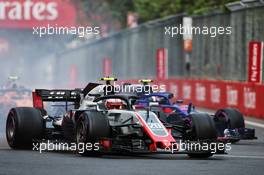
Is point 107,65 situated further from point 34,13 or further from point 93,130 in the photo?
point 93,130

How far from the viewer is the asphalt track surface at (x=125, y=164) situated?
14281 mm

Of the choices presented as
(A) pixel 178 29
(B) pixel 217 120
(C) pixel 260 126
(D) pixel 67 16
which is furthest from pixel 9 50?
(B) pixel 217 120

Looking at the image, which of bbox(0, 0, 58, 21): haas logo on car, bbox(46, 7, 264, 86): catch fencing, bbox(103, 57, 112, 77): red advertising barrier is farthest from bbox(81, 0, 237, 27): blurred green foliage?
bbox(103, 57, 112, 77): red advertising barrier

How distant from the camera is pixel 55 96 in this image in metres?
19.2

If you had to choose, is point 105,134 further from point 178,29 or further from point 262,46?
point 178,29

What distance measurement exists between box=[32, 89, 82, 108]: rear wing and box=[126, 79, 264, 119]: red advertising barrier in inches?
434

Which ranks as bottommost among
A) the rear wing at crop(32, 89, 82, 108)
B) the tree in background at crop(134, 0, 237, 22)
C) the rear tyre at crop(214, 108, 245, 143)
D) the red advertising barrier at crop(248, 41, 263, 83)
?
the rear tyre at crop(214, 108, 245, 143)

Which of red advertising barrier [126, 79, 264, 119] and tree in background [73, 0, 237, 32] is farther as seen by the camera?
tree in background [73, 0, 237, 32]

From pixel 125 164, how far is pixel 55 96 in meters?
4.13

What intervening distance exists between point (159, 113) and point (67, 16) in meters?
53.2

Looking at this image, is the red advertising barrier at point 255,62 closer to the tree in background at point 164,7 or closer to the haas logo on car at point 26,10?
the tree in background at point 164,7

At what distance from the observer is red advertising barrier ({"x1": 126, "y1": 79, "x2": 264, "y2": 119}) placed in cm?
2992

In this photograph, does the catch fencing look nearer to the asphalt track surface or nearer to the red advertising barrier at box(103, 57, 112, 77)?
the red advertising barrier at box(103, 57, 112, 77)

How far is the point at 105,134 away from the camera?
16.3 m
